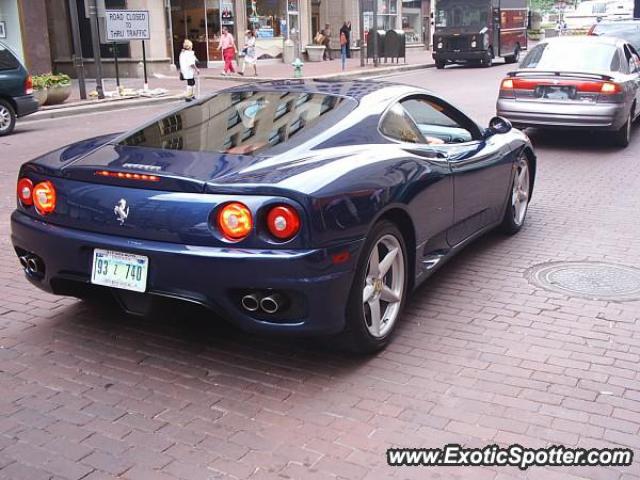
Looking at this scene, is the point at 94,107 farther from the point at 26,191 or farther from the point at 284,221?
the point at 284,221

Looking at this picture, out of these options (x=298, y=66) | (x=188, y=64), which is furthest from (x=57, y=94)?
(x=298, y=66)

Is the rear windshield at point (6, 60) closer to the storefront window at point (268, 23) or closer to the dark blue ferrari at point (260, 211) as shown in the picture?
the dark blue ferrari at point (260, 211)

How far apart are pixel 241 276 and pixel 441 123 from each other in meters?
2.93

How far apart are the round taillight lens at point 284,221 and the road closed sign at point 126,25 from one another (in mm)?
18961

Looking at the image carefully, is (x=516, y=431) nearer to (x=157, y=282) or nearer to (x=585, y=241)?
(x=157, y=282)

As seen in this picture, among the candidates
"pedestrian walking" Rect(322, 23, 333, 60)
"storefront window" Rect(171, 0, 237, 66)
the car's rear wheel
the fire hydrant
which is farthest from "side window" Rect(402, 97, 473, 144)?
"pedestrian walking" Rect(322, 23, 333, 60)

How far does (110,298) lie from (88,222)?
429mm

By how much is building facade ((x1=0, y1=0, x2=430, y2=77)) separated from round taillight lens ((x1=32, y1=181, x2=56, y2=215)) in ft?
54.0

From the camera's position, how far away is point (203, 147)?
14.0 ft

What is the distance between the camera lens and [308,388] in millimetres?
3887

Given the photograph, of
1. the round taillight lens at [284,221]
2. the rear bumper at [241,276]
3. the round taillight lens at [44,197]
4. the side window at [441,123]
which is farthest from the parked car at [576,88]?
the round taillight lens at [44,197]

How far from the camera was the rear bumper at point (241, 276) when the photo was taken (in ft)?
11.8

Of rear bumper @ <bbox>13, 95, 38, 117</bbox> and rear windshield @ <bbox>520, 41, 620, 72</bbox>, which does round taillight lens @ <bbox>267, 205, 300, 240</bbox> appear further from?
rear bumper @ <bbox>13, 95, 38, 117</bbox>

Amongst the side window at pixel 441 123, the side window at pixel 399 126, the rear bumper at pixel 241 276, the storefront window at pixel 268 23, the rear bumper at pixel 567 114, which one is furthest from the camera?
the storefront window at pixel 268 23
